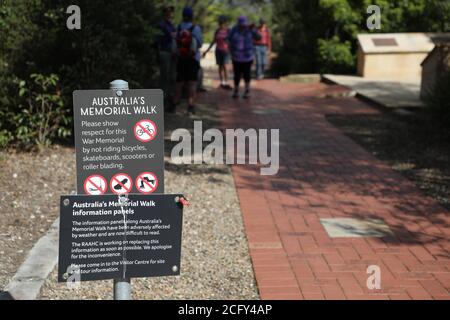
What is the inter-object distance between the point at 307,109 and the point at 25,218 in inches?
296

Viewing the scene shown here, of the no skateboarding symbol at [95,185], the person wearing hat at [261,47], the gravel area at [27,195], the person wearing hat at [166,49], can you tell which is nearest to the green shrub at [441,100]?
the person wearing hat at [166,49]

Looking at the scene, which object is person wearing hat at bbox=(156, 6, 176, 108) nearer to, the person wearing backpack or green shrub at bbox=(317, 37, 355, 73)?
the person wearing backpack

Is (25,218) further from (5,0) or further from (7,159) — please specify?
(5,0)

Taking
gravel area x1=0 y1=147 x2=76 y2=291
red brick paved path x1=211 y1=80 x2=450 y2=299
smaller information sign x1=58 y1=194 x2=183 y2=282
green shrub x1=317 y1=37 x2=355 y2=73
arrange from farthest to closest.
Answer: green shrub x1=317 y1=37 x2=355 y2=73
gravel area x1=0 y1=147 x2=76 y2=291
red brick paved path x1=211 y1=80 x2=450 y2=299
smaller information sign x1=58 y1=194 x2=183 y2=282

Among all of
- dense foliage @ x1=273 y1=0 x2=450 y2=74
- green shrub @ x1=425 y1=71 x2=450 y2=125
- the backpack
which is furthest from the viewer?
dense foliage @ x1=273 y1=0 x2=450 y2=74

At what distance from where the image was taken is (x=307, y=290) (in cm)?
439

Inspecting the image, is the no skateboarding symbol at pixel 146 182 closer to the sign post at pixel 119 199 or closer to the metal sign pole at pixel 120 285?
the sign post at pixel 119 199

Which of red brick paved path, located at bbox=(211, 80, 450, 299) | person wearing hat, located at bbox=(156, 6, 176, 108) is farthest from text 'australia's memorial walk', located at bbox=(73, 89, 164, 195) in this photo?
person wearing hat, located at bbox=(156, 6, 176, 108)

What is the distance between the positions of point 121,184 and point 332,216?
315cm

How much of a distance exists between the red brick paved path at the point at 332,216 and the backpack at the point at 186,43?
205 centimetres

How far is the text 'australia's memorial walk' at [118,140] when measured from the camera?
3.18 meters

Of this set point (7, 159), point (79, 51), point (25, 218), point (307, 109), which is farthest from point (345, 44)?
point (25, 218)

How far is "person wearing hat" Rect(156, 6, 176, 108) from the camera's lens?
10961 millimetres

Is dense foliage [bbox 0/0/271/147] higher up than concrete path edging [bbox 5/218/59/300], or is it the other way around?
dense foliage [bbox 0/0/271/147]
